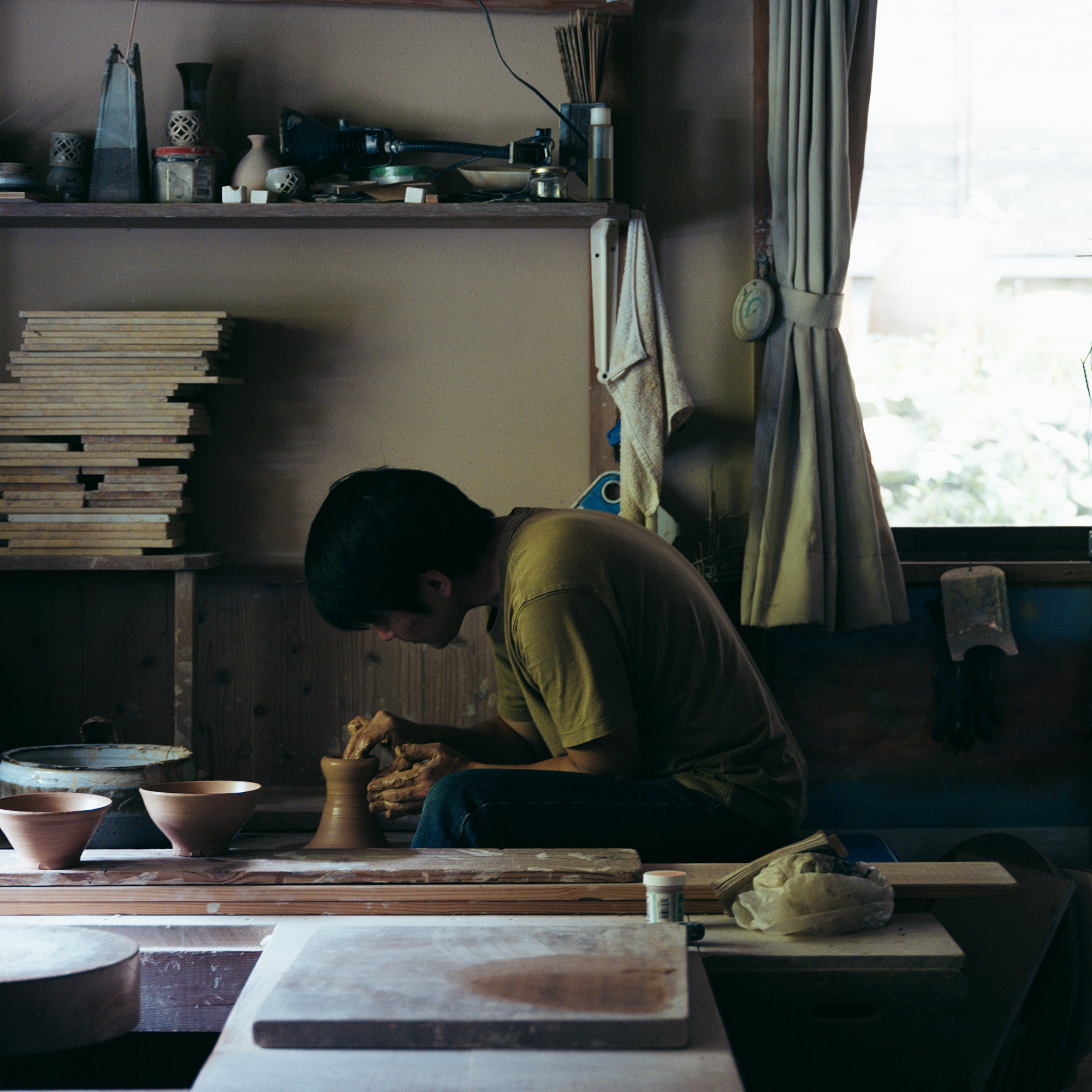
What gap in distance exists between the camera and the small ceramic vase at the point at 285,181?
276 cm

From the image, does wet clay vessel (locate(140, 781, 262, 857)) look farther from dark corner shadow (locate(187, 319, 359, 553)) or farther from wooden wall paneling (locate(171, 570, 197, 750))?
dark corner shadow (locate(187, 319, 359, 553))

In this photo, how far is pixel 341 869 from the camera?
1764 millimetres

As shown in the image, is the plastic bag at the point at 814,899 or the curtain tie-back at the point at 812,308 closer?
the plastic bag at the point at 814,899

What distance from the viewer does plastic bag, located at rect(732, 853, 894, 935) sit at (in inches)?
61.9

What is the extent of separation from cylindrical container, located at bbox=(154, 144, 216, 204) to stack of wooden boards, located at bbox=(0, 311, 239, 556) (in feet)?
0.89

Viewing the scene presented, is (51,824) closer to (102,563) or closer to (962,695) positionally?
(102,563)

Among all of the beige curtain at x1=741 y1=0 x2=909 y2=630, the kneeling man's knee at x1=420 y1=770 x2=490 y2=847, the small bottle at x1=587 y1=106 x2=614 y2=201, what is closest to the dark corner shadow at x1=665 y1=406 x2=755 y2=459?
the beige curtain at x1=741 y1=0 x2=909 y2=630

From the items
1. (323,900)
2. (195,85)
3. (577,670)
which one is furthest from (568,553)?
(195,85)

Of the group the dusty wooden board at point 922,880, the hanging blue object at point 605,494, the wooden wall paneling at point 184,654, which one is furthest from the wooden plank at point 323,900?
the hanging blue object at point 605,494

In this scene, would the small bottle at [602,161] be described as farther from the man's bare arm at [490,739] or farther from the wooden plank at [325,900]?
the wooden plank at [325,900]

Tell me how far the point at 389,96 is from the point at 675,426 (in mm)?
1106

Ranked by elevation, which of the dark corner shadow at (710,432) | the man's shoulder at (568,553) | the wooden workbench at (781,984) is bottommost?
the wooden workbench at (781,984)

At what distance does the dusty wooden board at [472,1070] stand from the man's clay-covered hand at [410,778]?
888mm

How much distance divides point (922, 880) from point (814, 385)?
143cm
